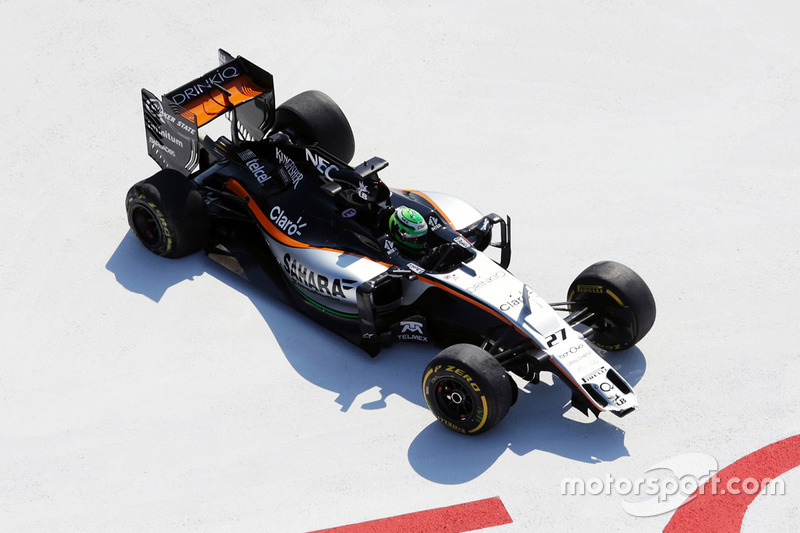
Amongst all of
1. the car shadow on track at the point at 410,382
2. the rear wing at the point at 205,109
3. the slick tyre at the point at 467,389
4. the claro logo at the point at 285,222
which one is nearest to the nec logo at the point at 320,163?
the claro logo at the point at 285,222

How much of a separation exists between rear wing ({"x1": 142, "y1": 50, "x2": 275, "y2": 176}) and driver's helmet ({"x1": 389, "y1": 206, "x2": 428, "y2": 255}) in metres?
3.05

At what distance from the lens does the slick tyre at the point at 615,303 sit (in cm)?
1196

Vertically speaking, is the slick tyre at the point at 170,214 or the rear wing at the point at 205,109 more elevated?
the rear wing at the point at 205,109

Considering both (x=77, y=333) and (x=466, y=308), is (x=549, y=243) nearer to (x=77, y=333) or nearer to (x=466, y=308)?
(x=466, y=308)

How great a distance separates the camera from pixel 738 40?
62.2ft

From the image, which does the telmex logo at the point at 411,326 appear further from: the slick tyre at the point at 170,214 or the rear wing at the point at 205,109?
the rear wing at the point at 205,109

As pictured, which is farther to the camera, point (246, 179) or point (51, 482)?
point (246, 179)

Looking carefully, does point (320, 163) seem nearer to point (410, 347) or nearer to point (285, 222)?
point (285, 222)

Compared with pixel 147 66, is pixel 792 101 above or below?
above

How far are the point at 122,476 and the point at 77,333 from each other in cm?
256

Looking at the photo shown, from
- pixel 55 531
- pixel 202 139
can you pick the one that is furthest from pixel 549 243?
pixel 55 531

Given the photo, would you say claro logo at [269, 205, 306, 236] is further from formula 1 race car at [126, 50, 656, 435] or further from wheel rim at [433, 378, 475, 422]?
wheel rim at [433, 378, 475, 422]

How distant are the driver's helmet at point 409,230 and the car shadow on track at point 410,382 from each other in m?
1.20

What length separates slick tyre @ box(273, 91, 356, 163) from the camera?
14.8m
